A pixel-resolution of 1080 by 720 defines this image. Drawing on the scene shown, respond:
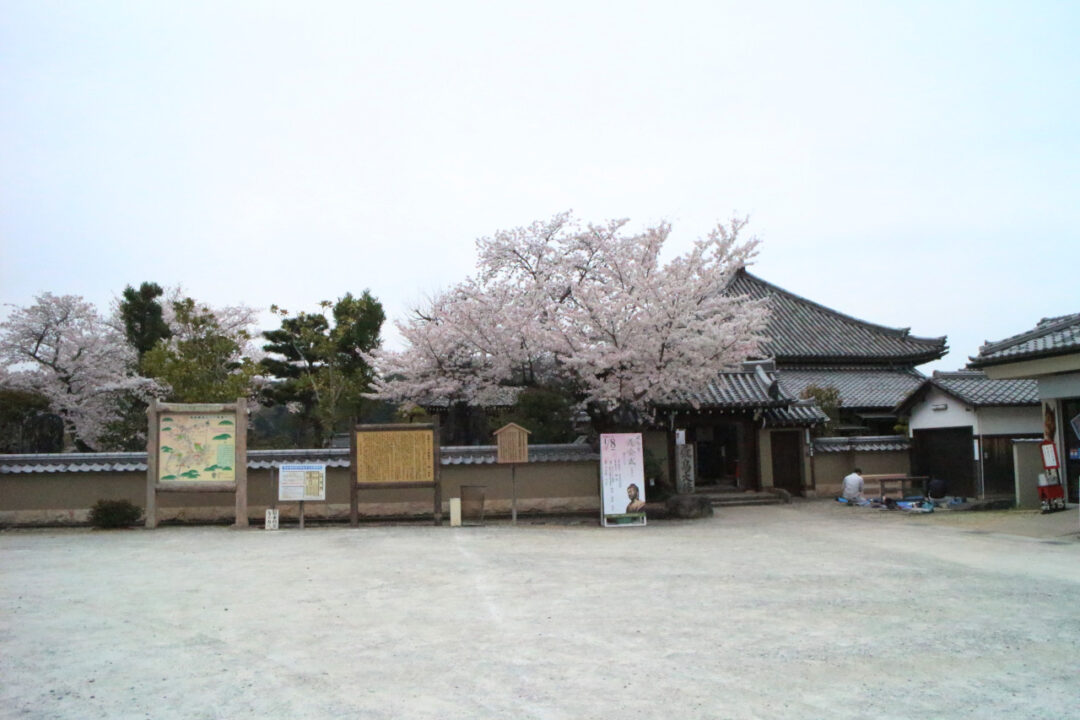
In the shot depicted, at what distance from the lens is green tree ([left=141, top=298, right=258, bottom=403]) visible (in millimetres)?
22672

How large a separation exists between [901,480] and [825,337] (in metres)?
10.5

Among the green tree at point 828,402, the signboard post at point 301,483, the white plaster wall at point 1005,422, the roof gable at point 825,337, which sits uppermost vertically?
the roof gable at point 825,337

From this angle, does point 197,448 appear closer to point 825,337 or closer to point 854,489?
point 854,489

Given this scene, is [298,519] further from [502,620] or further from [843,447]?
[843,447]

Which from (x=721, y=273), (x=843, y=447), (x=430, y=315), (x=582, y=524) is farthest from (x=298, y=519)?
(x=843, y=447)

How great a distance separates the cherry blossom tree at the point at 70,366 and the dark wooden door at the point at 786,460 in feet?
68.6

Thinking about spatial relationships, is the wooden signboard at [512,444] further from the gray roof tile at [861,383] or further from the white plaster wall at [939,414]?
the gray roof tile at [861,383]

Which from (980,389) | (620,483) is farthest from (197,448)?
(980,389)

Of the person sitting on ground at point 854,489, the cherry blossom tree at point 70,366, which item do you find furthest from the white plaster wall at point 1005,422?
the cherry blossom tree at point 70,366

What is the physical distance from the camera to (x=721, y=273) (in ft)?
61.8

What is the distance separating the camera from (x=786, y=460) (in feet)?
76.2

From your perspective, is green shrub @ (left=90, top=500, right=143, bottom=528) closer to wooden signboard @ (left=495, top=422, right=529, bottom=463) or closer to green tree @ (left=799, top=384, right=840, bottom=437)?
wooden signboard @ (left=495, top=422, right=529, bottom=463)

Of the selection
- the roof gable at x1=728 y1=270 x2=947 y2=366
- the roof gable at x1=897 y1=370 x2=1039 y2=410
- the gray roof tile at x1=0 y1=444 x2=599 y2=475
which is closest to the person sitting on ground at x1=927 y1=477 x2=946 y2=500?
the roof gable at x1=897 y1=370 x2=1039 y2=410

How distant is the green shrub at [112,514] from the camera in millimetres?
15897
